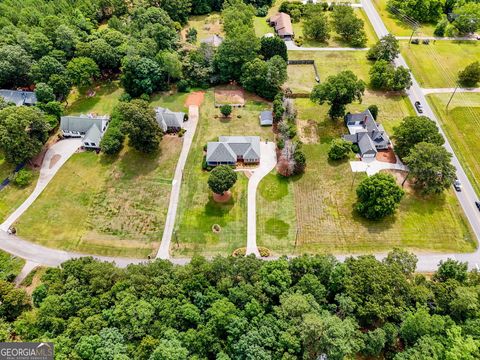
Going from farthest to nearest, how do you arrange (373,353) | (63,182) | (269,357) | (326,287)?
(63,182) → (326,287) → (373,353) → (269,357)

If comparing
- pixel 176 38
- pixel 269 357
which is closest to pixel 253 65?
pixel 176 38

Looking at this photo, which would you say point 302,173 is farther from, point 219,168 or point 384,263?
point 384,263

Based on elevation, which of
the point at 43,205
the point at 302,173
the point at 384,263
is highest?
the point at 384,263

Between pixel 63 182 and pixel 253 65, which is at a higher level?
pixel 253 65

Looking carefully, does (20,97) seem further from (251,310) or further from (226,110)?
(251,310)

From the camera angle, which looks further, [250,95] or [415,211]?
[250,95]

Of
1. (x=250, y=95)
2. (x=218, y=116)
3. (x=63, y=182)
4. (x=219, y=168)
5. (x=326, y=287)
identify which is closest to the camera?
(x=326, y=287)

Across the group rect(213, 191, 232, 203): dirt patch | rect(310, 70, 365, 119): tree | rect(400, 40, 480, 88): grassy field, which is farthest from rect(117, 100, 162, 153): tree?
rect(400, 40, 480, 88): grassy field
